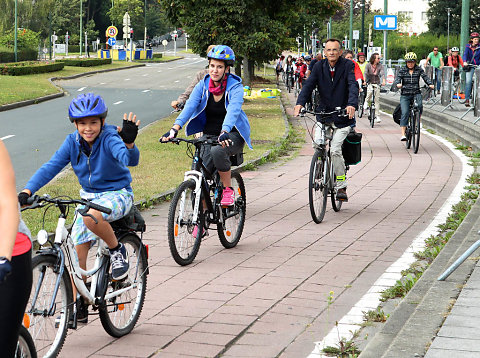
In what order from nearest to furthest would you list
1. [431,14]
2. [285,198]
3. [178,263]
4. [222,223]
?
[178,263]
[222,223]
[285,198]
[431,14]

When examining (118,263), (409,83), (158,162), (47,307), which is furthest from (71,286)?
(409,83)

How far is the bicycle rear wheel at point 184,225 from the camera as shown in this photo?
23.8 ft

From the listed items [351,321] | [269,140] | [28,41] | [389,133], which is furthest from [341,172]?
[28,41]

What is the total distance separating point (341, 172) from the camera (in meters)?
10.4

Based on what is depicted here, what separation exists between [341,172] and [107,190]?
210 inches

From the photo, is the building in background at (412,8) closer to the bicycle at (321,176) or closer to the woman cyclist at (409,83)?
the woman cyclist at (409,83)

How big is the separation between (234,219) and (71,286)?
149 inches

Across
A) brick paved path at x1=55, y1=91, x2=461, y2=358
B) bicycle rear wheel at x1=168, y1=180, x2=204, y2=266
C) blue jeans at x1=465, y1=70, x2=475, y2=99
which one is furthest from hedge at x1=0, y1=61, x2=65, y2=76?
bicycle rear wheel at x1=168, y1=180, x2=204, y2=266

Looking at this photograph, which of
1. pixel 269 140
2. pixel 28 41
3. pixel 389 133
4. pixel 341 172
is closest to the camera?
pixel 341 172

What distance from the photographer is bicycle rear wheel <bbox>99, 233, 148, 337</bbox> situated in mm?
5352

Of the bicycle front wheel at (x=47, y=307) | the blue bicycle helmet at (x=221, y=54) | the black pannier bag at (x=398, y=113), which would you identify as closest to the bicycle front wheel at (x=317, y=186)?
the blue bicycle helmet at (x=221, y=54)

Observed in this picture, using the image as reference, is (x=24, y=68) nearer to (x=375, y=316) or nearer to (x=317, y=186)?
(x=317, y=186)

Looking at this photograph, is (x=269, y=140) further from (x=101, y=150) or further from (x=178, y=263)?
(x=101, y=150)

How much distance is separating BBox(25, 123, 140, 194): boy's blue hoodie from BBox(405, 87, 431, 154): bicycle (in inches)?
484
